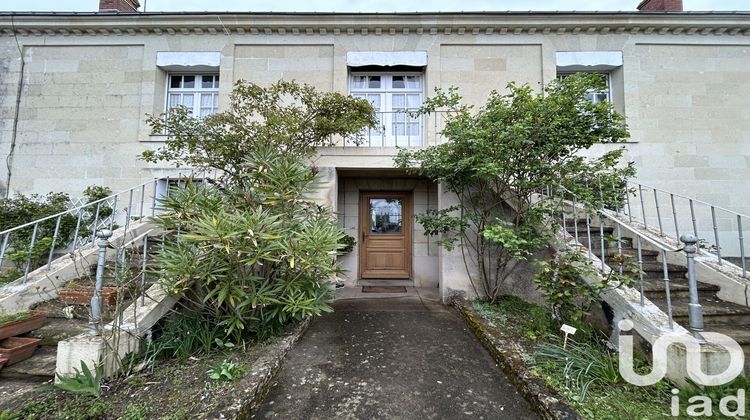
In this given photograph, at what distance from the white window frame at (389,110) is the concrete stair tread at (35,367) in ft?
15.2

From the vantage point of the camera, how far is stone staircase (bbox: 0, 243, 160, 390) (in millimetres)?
2435

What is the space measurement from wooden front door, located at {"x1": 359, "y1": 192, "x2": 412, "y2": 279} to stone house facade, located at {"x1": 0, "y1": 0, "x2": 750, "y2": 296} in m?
0.83

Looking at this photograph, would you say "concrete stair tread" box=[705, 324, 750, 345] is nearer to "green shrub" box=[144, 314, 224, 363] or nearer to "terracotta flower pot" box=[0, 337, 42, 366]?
"green shrub" box=[144, 314, 224, 363]

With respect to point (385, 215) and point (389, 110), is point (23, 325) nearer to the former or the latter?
point (385, 215)

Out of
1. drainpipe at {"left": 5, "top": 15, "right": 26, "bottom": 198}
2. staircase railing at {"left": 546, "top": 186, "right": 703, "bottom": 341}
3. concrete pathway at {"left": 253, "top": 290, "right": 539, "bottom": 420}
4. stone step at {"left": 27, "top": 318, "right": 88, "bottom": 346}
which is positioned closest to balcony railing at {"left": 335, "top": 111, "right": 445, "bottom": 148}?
staircase railing at {"left": 546, "top": 186, "right": 703, "bottom": 341}

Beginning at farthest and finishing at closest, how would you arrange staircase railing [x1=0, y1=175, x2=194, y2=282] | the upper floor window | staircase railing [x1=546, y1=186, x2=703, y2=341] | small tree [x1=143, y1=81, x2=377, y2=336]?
the upper floor window < staircase railing [x1=0, y1=175, x2=194, y2=282] < small tree [x1=143, y1=81, x2=377, y2=336] < staircase railing [x1=546, y1=186, x2=703, y2=341]

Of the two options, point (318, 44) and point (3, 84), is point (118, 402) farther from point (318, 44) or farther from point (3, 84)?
point (3, 84)

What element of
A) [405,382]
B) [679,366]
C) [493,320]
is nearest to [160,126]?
[405,382]

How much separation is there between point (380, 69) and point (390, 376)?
545 centimetres

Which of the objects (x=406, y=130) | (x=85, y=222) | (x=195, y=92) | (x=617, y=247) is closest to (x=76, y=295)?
(x=85, y=222)

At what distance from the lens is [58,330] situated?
2.96m

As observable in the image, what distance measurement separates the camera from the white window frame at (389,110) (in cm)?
558

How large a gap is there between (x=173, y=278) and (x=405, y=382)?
2171 millimetres

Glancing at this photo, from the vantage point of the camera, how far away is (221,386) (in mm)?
2188
